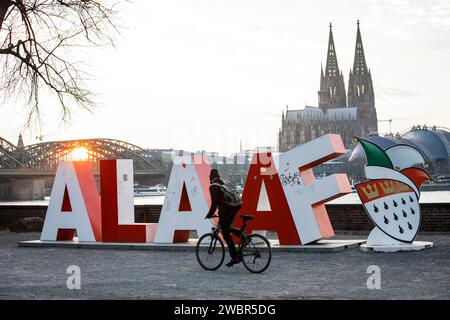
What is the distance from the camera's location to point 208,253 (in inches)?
501

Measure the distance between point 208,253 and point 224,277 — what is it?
1105 millimetres

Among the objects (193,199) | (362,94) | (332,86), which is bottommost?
(193,199)

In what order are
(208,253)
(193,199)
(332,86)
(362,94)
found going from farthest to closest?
(332,86) < (362,94) < (193,199) < (208,253)

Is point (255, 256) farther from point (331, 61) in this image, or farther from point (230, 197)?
point (331, 61)

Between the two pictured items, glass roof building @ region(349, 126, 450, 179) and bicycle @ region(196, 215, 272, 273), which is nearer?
bicycle @ region(196, 215, 272, 273)

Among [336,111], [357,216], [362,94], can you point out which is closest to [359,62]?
[362,94]

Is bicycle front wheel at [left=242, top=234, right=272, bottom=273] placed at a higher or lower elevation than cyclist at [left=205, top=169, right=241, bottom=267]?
lower

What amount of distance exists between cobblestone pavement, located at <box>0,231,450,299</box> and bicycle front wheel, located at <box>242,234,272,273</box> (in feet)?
0.49

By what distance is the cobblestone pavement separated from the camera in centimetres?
988

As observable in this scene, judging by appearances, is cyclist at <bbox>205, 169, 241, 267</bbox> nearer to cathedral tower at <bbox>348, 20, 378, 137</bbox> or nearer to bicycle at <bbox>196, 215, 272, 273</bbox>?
bicycle at <bbox>196, 215, 272, 273</bbox>

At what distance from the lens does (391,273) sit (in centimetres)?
1181

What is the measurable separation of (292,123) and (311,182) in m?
170

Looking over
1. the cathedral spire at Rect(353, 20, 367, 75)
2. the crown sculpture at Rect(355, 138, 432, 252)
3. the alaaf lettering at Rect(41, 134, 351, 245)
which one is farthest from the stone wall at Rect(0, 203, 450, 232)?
the cathedral spire at Rect(353, 20, 367, 75)
